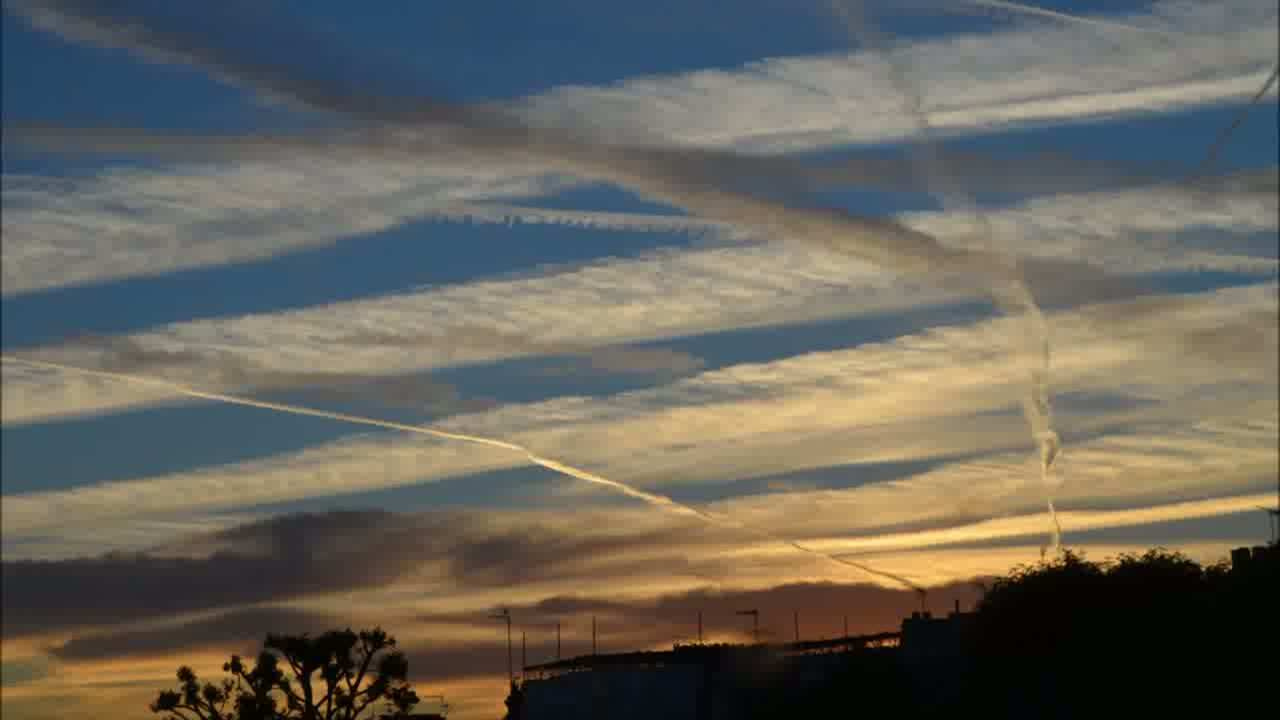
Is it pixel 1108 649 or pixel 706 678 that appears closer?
pixel 1108 649

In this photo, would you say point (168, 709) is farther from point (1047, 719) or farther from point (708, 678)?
point (1047, 719)

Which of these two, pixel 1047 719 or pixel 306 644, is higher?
pixel 306 644

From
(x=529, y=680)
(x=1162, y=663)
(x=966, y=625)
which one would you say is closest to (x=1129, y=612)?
(x=1162, y=663)

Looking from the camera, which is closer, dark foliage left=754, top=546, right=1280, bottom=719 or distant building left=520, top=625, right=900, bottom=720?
dark foliage left=754, top=546, right=1280, bottom=719

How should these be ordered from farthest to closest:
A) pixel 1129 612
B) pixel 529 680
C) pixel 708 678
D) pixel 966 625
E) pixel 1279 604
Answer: pixel 529 680
pixel 708 678
pixel 966 625
pixel 1129 612
pixel 1279 604

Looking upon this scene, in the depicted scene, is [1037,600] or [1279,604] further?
[1037,600]

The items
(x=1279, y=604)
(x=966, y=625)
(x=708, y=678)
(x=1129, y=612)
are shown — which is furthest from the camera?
(x=708, y=678)

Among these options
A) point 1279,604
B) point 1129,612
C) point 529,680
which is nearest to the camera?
point 1279,604

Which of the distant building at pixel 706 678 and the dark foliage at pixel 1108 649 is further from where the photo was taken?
the distant building at pixel 706 678

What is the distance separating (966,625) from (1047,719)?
9.44m

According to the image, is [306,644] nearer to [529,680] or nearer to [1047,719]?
[529,680]

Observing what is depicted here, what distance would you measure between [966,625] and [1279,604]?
62.0ft

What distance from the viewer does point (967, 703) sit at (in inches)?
4129

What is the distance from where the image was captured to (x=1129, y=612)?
9994 cm
